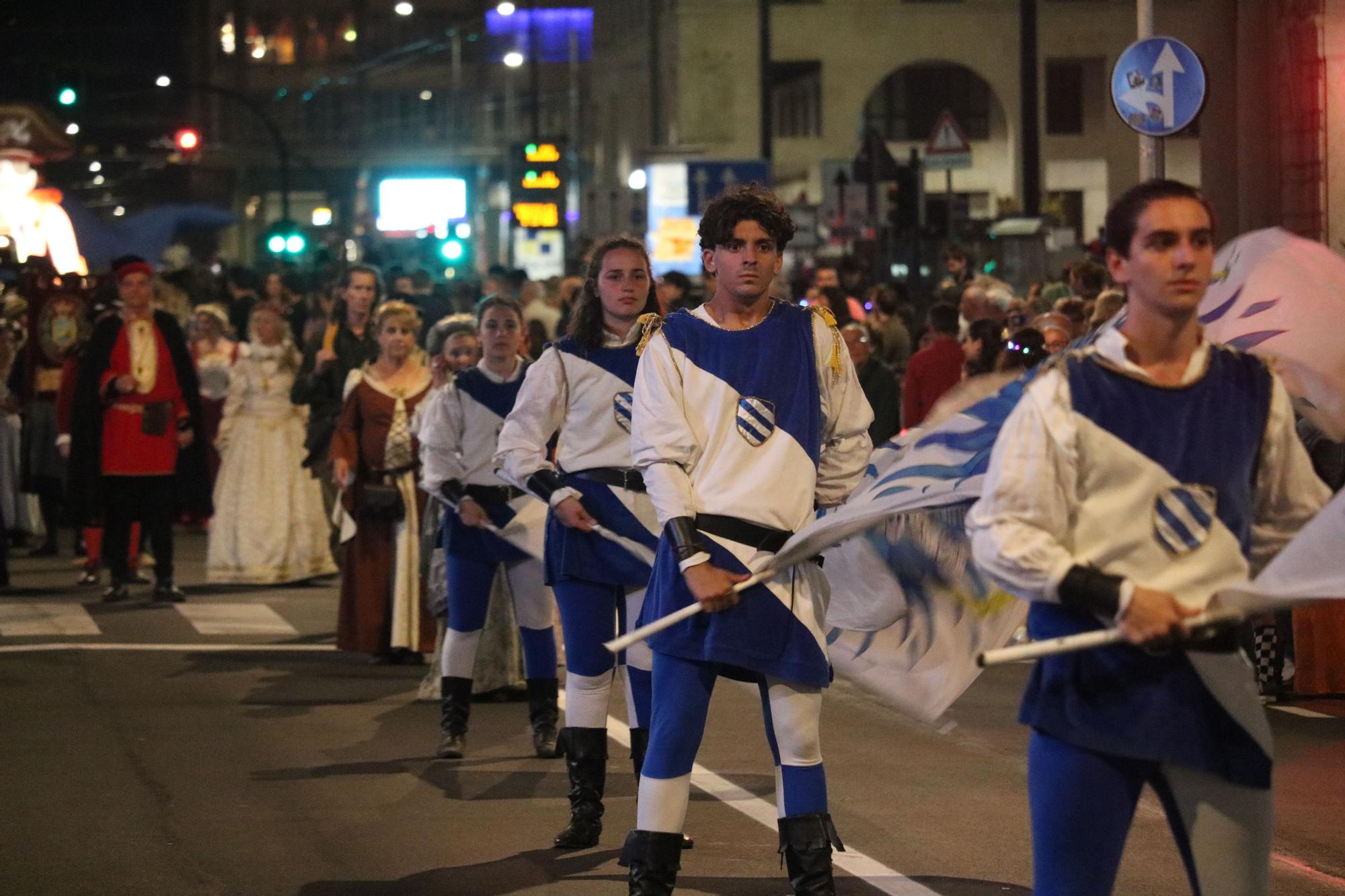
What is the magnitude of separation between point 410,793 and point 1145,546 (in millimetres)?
4763

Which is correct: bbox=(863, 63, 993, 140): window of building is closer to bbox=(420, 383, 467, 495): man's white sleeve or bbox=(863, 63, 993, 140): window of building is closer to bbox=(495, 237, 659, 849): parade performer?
bbox=(420, 383, 467, 495): man's white sleeve

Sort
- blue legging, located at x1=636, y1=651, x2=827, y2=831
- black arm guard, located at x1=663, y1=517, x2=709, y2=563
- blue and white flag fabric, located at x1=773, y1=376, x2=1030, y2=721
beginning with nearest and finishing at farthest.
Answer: blue and white flag fabric, located at x1=773, y1=376, x2=1030, y2=721 → black arm guard, located at x1=663, y1=517, x2=709, y2=563 → blue legging, located at x1=636, y1=651, x2=827, y2=831

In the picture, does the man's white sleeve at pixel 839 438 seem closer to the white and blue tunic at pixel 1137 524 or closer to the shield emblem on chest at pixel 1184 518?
the white and blue tunic at pixel 1137 524

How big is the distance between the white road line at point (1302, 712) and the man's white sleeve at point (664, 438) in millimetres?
5354

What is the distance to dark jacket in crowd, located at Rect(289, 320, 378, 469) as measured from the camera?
1437 cm

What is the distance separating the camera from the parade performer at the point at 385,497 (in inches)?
464

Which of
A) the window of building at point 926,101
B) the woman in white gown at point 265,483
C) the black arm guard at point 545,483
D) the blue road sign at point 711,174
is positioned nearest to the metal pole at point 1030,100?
the blue road sign at point 711,174

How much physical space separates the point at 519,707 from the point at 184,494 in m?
4.89

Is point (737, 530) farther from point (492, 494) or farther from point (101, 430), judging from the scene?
point (101, 430)

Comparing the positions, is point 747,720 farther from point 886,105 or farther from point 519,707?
point 886,105

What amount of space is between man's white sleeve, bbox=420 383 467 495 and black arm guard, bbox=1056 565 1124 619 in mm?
5278

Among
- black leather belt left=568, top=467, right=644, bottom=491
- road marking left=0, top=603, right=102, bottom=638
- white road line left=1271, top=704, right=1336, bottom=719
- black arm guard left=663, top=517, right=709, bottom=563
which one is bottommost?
white road line left=1271, top=704, right=1336, bottom=719

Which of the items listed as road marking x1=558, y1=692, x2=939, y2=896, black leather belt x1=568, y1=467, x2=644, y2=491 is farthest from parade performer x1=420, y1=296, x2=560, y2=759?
black leather belt x1=568, y1=467, x2=644, y2=491

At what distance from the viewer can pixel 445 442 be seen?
928 cm
